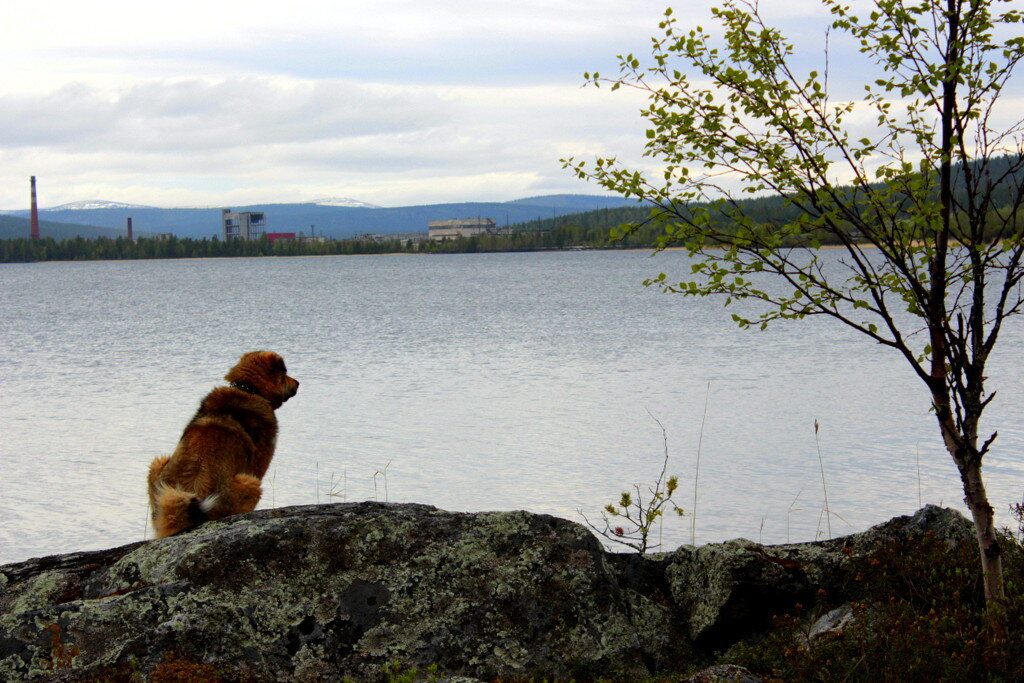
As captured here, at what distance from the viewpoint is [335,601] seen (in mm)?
4383

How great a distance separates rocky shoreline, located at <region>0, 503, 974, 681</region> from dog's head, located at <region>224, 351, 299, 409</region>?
1.29 meters

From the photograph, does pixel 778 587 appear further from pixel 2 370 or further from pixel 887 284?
pixel 2 370

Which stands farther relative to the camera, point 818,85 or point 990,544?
point 818,85

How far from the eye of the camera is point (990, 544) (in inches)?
191

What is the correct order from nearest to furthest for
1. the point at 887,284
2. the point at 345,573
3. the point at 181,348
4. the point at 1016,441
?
the point at 345,573 → the point at 887,284 → the point at 1016,441 → the point at 181,348

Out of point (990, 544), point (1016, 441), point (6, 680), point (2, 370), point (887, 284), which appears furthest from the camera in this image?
point (2, 370)

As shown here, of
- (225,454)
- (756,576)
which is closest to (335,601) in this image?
(225,454)

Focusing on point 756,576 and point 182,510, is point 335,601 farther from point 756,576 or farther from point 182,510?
point 756,576

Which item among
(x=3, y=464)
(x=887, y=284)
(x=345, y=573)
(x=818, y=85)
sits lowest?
(x=3, y=464)

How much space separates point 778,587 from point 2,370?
26.6m

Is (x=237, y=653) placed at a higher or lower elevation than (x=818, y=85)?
lower

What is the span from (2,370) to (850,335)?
2707 centimetres

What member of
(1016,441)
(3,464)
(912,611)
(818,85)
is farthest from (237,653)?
(1016,441)

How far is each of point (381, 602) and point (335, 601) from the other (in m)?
0.22
